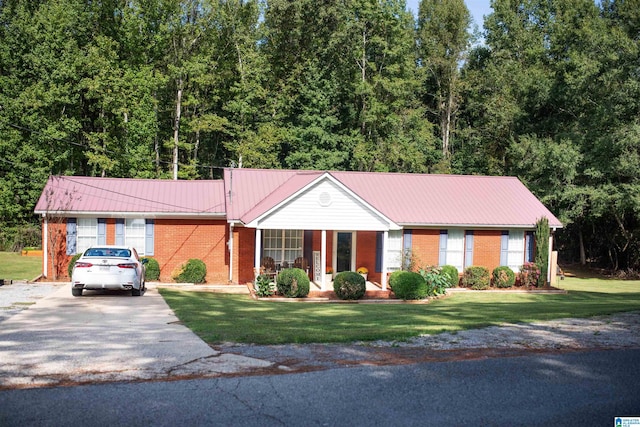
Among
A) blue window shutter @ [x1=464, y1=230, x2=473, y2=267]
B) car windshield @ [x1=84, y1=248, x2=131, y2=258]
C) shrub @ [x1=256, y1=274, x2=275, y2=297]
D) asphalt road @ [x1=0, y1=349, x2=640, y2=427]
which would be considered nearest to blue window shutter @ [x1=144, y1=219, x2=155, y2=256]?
shrub @ [x1=256, y1=274, x2=275, y2=297]

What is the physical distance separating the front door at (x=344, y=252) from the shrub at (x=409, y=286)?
4.02 metres

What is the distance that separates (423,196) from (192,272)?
34.7 ft

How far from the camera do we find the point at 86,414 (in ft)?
21.1

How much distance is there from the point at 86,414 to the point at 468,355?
5318 mm

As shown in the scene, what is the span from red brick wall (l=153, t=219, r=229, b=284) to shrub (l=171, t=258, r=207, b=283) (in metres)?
0.62

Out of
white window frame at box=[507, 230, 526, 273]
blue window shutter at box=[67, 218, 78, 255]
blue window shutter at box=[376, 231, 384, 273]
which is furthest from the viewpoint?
white window frame at box=[507, 230, 526, 273]

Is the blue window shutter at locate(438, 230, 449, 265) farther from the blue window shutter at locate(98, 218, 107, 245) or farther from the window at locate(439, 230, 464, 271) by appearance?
the blue window shutter at locate(98, 218, 107, 245)

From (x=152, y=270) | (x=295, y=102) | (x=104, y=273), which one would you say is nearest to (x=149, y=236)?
(x=152, y=270)

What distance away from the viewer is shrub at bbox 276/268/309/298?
22.4 meters

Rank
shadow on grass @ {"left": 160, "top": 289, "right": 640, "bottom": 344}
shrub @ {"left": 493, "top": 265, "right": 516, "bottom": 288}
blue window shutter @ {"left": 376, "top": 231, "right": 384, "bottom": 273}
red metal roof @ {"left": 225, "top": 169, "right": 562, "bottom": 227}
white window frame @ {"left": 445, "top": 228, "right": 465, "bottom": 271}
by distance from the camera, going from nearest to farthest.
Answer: shadow on grass @ {"left": 160, "top": 289, "right": 640, "bottom": 344} → blue window shutter @ {"left": 376, "top": 231, "right": 384, "bottom": 273} → shrub @ {"left": 493, "top": 265, "right": 516, "bottom": 288} → red metal roof @ {"left": 225, "top": 169, "right": 562, "bottom": 227} → white window frame @ {"left": 445, "top": 228, "right": 465, "bottom": 271}

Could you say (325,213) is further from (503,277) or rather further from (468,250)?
(503,277)

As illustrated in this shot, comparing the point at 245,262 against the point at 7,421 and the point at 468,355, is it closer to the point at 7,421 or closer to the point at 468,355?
the point at 468,355

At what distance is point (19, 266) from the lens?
29359 mm

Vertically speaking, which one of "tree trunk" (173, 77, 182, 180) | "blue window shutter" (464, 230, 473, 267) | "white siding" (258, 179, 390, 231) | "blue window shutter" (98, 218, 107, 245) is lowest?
"blue window shutter" (464, 230, 473, 267)
